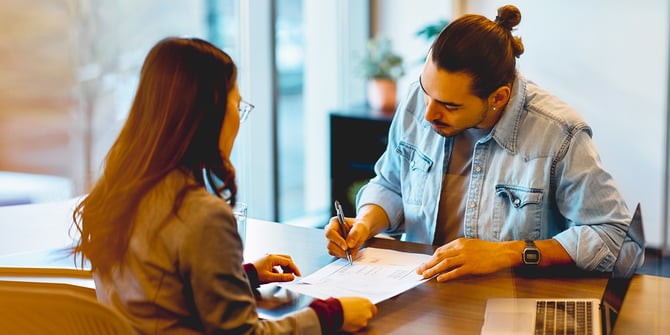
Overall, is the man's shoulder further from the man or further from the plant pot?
the plant pot

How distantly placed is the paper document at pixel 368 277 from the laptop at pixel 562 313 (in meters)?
0.19

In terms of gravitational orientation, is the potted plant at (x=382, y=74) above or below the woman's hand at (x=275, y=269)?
above

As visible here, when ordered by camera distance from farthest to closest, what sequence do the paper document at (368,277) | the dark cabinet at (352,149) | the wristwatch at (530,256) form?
the dark cabinet at (352,149) → the wristwatch at (530,256) → the paper document at (368,277)

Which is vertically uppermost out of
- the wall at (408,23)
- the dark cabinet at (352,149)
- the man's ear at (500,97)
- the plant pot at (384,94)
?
the wall at (408,23)

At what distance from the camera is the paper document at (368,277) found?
5.00 ft

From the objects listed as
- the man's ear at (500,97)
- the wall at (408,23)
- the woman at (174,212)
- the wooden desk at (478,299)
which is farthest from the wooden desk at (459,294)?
the wall at (408,23)

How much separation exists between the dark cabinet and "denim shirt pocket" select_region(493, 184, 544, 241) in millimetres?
1970

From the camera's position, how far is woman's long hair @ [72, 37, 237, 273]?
1.19 metres

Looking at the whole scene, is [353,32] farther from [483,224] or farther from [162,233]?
[162,233]

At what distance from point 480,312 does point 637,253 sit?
33 cm

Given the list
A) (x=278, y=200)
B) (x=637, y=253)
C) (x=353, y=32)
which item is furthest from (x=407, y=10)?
(x=637, y=253)

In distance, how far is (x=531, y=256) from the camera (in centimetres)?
168

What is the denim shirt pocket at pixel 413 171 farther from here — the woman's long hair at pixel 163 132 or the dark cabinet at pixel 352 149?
the dark cabinet at pixel 352 149

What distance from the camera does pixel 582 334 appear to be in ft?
4.39
